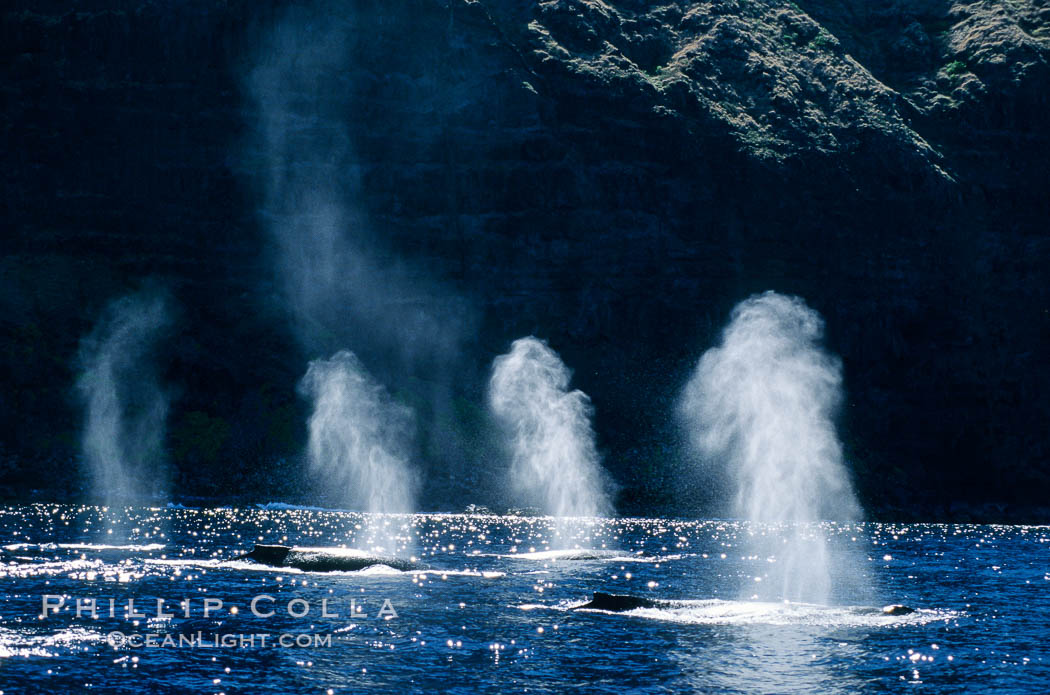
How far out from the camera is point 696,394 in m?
187

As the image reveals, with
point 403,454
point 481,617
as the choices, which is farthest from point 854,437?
point 481,617

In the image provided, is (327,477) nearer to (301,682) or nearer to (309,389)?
(309,389)

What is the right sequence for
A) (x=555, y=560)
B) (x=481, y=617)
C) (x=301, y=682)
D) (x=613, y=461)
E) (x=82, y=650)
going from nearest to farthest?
(x=301, y=682) < (x=82, y=650) < (x=481, y=617) < (x=555, y=560) < (x=613, y=461)

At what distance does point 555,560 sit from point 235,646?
4328cm

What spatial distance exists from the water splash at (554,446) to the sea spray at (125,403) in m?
50.0

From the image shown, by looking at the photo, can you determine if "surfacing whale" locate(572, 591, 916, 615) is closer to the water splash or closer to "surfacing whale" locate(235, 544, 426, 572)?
"surfacing whale" locate(235, 544, 426, 572)

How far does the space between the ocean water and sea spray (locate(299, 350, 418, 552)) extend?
65.9m

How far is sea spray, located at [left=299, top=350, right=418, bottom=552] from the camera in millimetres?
162625

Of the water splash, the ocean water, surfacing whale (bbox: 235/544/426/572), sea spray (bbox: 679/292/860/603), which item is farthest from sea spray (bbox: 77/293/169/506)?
surfacing whale (bbox: 235/544/426/572)

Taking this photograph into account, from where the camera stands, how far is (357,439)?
184 metres

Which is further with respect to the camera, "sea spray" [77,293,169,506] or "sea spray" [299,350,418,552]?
"sea spray" [299,350,418,552]

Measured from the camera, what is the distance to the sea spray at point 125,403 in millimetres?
157625

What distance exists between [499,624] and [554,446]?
123813 millimetres

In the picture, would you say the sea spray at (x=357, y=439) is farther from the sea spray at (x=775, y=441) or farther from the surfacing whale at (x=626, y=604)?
the surfacing whale at (x=626, y=604)
